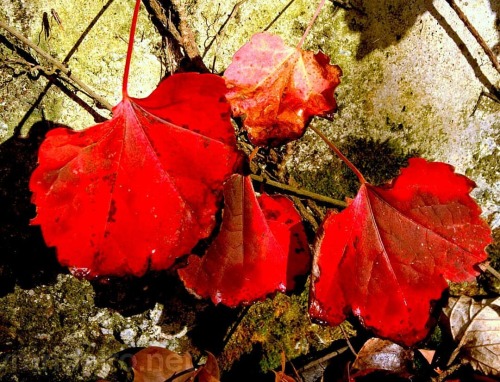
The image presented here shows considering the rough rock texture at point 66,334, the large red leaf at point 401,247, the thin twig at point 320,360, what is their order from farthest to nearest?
the thin twig at point 320,360, the rough rock texture at point 66,334, the large red leaf at point 401,247

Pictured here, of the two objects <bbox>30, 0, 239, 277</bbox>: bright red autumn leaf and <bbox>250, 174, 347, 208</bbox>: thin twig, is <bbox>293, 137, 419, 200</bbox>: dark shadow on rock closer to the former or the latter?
<bbox>250, 174, 347, 208</bbox>: thin twig

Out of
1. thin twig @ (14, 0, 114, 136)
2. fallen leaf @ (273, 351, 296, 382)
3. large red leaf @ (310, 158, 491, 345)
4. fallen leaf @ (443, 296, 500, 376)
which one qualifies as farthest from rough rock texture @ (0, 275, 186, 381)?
fallen leaf @ (443, 296, 500, 376)

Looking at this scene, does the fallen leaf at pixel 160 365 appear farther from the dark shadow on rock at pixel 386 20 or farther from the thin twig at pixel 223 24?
the dark shadow on rock at pixel 386 20

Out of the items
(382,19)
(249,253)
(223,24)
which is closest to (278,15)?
(223,24)

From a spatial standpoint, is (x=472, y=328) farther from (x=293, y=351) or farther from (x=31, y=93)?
(x=31, y=93)

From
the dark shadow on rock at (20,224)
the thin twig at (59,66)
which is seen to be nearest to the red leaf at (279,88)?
the thin twig at (59,66)

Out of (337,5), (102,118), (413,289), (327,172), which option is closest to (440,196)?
(413,289)

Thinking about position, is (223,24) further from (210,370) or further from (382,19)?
(210,370)
